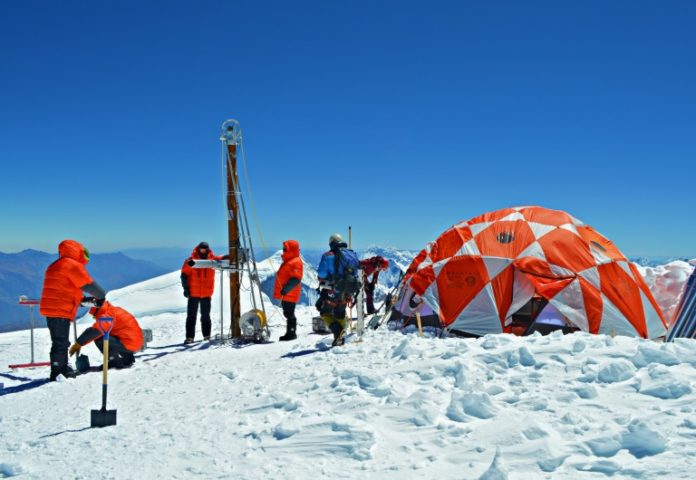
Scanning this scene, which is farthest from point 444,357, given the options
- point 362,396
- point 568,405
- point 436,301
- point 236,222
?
point 236,222

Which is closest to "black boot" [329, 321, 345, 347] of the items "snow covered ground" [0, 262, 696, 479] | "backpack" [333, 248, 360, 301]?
"backpack" [333, 248, 360, 301]

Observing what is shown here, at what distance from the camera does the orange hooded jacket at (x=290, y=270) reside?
34.0ft

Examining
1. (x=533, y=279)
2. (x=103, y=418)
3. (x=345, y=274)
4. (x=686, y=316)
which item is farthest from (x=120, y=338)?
(x=686, y=316)

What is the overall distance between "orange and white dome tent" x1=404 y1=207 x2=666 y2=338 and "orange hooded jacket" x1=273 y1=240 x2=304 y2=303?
2.73m

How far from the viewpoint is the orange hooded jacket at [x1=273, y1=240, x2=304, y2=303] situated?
10367 mm

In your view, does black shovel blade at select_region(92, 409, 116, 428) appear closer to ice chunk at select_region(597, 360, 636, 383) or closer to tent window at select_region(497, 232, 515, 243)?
ice chunk at select_region(597, 360, 636, 383)

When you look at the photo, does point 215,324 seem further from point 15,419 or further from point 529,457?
point 529,457

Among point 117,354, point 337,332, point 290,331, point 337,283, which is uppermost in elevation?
point 337,283

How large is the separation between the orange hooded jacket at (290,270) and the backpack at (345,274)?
131 cm

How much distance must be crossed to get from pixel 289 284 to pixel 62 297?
13.2ft

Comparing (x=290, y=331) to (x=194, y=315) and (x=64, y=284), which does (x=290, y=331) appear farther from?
(x=64, y=284)

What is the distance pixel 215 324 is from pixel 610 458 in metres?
12.4

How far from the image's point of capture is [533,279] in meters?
10.4

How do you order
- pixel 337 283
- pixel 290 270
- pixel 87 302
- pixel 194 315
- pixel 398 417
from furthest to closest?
pixel 194 315 → pixel 290 270 → pixel 337 283 → pixel 87 302 → pixel 398 417
